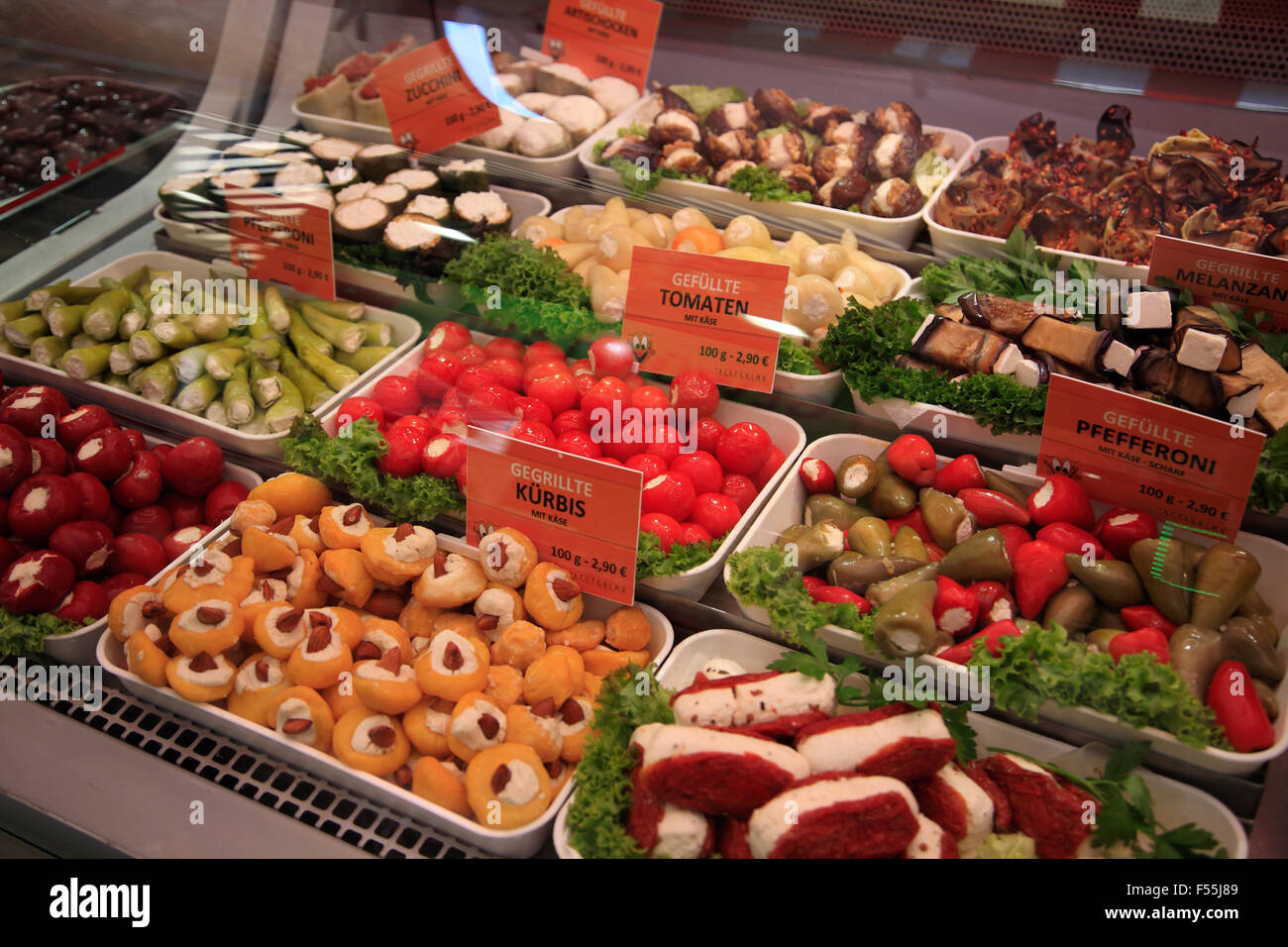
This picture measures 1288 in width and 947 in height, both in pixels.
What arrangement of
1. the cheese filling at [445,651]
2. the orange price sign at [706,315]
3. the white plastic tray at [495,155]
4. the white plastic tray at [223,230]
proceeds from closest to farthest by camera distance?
1. the cheese filling at [445,651]
2. the orange price sign at [706,315]
3. the white plastic tray at [223,230]
4. the white plastic tray at [495,155]

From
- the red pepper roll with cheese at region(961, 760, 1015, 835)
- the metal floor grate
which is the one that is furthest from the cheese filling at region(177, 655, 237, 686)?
the red pepper roll with cheese at region(961, 760, 1015, 835)

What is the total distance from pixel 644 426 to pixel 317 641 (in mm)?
1044

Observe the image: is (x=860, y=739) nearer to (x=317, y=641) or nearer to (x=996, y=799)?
(x=996, y=799)

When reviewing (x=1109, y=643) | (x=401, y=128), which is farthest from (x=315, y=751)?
(x=401, y=128)

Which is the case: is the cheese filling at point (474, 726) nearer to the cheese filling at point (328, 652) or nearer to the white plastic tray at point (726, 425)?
the cheese filling at point (328, 652)

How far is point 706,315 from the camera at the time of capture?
8.57 feet

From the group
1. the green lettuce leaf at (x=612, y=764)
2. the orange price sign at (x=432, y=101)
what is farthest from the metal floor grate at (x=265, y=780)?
the orange price sign at (x=432, y=101)

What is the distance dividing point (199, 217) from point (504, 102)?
1.21 m

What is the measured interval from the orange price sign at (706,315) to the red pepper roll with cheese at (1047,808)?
1215 mm

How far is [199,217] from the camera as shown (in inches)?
131

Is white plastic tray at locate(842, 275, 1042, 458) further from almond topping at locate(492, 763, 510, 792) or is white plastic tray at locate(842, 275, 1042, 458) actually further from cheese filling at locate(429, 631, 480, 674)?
almond topping at locate(492, 763, 510, 792)

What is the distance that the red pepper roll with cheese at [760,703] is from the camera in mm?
1786

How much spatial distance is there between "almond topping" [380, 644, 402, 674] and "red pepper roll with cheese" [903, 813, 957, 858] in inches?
41.7

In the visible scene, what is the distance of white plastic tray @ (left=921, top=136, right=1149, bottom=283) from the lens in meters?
2.90
